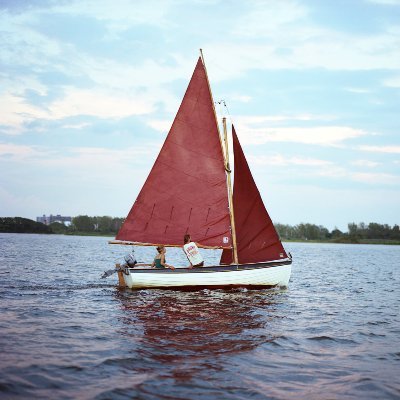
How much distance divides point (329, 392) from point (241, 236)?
1580 centimetres

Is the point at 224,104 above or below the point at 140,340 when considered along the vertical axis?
above

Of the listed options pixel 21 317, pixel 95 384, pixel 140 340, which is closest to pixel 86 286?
pixel 21 317

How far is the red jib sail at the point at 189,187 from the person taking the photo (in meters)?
24.7

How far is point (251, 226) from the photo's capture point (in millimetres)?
25516

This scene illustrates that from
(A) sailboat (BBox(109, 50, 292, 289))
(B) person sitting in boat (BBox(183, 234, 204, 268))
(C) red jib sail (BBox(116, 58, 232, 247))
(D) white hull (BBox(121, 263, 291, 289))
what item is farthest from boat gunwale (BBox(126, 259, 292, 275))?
(C) red jib sail (BBox(116, 58, 232, 247))

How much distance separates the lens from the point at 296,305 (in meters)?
22.3

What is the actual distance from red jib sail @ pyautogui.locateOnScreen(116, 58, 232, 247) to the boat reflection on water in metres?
2.95

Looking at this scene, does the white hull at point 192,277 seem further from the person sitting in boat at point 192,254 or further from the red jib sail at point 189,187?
the red jib sail at point 189,187

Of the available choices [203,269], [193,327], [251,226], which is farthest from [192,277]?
[193,327]

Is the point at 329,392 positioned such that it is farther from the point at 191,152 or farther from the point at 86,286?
the point at 86,286

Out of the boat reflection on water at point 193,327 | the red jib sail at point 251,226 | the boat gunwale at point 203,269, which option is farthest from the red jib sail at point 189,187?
→ the boat reflection on water at point 193,327

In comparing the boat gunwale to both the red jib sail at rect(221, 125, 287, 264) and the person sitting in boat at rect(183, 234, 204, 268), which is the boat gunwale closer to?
the person sitting in boat at rect(183, 234, 204, 268)

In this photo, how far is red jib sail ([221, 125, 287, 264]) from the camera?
2541cm

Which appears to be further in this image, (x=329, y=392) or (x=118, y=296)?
(x=118, y=296)
